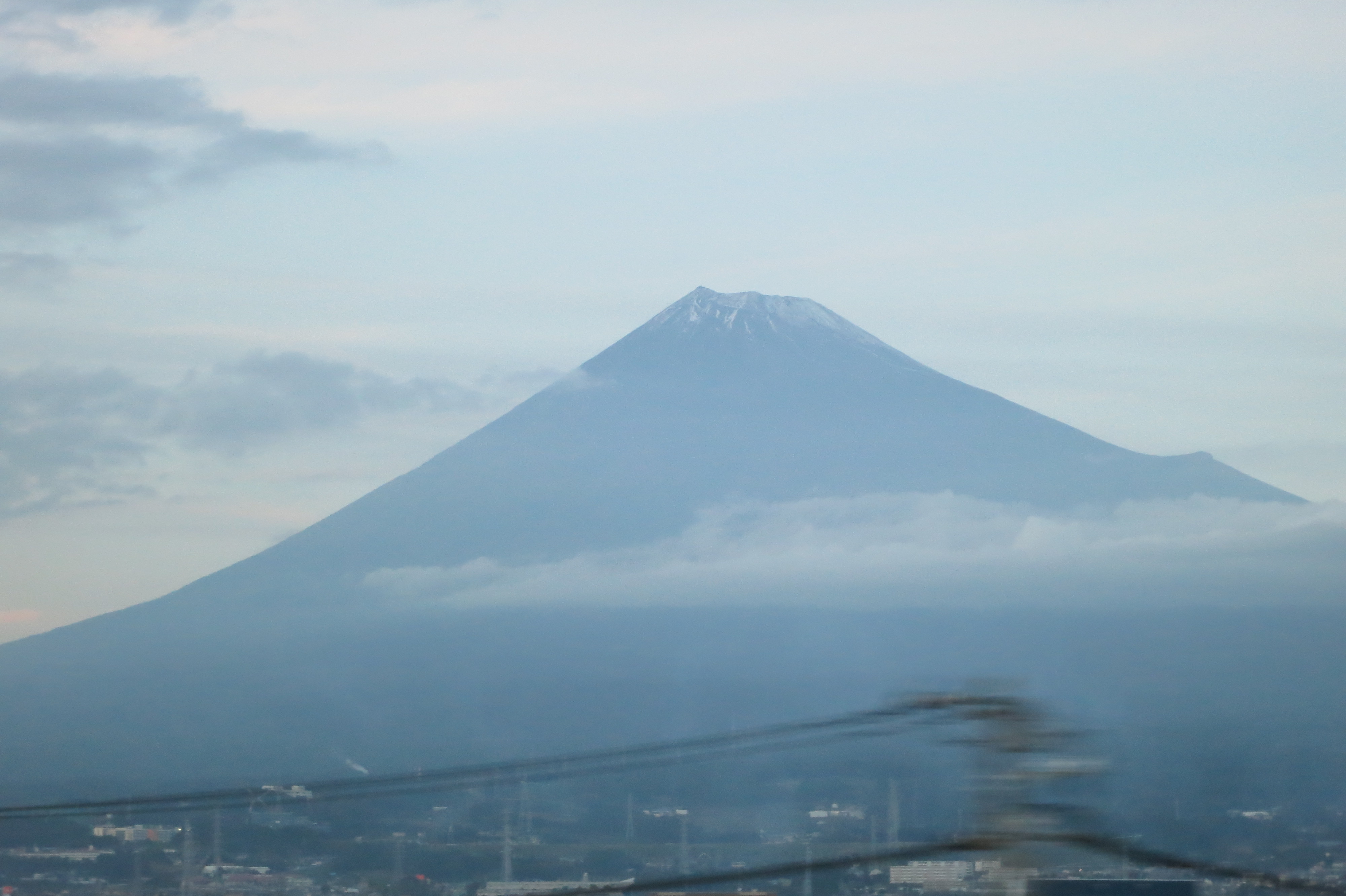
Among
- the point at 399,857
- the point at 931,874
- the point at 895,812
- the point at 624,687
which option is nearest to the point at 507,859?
the point at 399,857

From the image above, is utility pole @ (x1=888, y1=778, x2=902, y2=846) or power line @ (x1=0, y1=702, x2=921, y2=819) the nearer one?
power line @ (x1=0, y1=702, x2=921, y2=819)

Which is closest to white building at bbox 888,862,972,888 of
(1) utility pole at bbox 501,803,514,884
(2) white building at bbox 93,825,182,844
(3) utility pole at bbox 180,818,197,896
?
(3) utility pole at bbox 180,818,197,896

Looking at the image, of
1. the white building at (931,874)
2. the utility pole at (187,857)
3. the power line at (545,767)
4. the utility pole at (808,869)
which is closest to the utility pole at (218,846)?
the utility pole at (187,857)

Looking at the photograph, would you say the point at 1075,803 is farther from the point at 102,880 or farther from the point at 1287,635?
the point at 1287,635

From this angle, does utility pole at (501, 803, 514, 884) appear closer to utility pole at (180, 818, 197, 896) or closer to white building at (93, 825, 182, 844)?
utility pole at (180, 818, 197, 896)

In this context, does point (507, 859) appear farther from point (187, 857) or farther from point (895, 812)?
point (895, 812)

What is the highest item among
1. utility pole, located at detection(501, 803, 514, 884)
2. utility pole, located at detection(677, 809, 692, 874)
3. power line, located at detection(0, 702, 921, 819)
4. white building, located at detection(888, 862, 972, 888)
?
power line, located at detection(0, 702, 921, 819)

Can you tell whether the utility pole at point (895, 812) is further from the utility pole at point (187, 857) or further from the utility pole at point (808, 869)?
the utility pole at point (187, 857)
